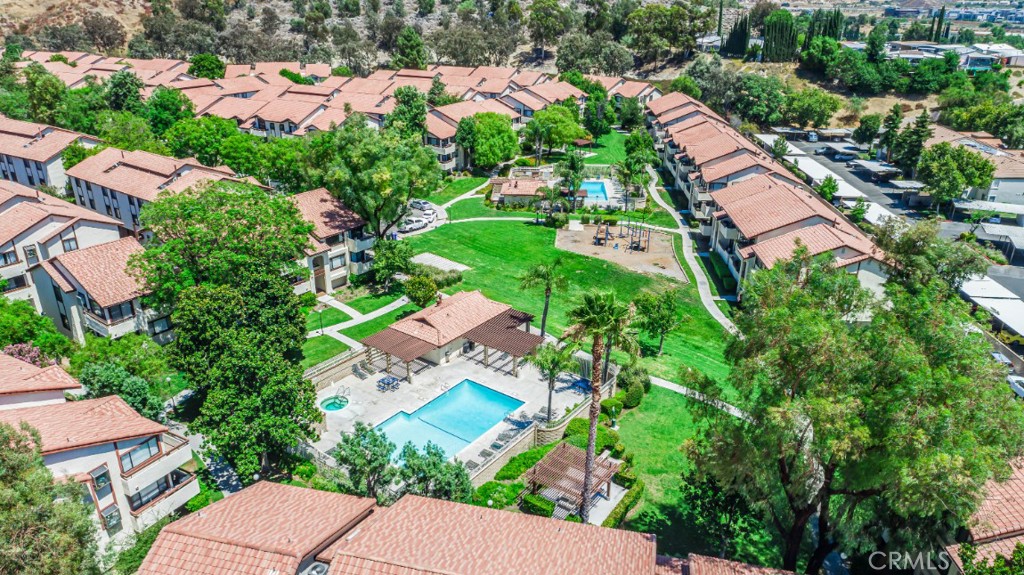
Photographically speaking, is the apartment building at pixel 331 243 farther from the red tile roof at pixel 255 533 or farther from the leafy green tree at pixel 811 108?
the leafy green tree at pixel 811 108

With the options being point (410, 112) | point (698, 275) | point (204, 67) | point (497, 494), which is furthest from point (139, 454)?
point (204, 67)

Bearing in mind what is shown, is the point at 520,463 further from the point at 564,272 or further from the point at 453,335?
the point at 564,272

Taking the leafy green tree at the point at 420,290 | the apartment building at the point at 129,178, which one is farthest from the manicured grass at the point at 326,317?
the apartment building at the point at 129,178

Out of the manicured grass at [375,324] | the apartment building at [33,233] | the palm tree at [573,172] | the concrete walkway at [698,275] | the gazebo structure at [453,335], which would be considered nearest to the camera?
the gazebo structure at [453,335]

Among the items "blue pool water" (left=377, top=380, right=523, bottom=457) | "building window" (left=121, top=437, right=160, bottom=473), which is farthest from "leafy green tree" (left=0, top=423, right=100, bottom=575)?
"blue pool water" (left=377, top=380, right=523, bottom=457)

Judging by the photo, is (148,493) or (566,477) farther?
(566,477)

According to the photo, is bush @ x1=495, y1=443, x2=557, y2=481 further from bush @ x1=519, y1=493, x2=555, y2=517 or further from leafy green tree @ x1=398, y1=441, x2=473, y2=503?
leafy green tree @ x1=398, y1=441, x2=473, y2=503

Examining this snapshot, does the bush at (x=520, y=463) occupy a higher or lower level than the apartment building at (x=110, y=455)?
lower
